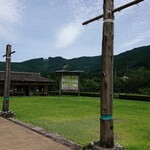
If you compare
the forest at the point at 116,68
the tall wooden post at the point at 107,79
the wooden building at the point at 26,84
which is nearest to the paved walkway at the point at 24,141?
the tall wooden post at the point at 107,79

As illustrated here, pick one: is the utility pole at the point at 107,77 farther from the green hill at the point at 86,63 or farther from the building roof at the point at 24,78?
the green hill at the point at 86,63

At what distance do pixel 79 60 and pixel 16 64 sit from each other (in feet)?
109

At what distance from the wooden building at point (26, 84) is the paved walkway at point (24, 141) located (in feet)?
101

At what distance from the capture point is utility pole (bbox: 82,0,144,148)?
6.06 metres

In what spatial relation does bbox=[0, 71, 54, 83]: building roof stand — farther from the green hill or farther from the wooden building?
the green hill

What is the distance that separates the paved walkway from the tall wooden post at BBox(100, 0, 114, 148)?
1.24 m

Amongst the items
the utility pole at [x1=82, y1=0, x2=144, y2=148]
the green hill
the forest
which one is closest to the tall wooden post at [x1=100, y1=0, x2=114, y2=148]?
the utility pole at [x1=82, y1=0, x2=144, y2=148]

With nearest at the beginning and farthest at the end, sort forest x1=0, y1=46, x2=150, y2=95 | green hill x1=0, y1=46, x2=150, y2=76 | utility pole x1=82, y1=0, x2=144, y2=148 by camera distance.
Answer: utility pole x1=82, y1=0, x2=144, y2=148 < forest x1=0, y1=46, x2=150, y2=95 < green hill x1=0, y1=46, x2=150, y2=76

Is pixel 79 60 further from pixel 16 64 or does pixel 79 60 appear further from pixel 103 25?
pixel 103 25

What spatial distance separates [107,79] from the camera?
20.3ft

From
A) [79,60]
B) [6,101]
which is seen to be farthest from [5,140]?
[79,60]

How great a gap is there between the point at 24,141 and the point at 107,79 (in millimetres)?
2949

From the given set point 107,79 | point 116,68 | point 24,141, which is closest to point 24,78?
point 24,141

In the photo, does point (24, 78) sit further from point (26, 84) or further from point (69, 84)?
point (69, 84)
